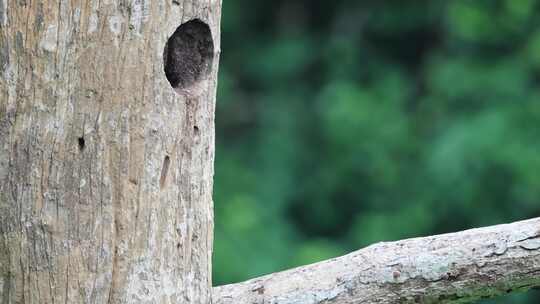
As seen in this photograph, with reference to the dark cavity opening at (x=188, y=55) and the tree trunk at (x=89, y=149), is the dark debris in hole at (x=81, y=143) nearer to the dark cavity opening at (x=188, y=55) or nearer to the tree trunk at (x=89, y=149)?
the tree trunk at (x=89, y=149)

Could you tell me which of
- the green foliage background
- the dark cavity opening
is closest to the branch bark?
the dark cavity opening

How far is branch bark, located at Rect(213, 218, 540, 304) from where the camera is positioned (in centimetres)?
200

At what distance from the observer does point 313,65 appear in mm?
7211

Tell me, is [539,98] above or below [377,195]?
above

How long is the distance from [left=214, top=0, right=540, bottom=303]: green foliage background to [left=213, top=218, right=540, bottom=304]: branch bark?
11.9 feet

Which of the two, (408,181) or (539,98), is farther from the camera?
(408,181)

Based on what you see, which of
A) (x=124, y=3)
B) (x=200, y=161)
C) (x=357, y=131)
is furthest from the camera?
(x=357, y=131)

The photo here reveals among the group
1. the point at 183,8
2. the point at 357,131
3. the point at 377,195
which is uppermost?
the point at 183,8

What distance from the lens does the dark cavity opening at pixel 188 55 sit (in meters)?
2.01

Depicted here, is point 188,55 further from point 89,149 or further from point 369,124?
point 369,124

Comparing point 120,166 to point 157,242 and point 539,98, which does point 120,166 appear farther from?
point 539,98

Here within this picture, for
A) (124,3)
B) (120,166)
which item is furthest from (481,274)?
(124,3)

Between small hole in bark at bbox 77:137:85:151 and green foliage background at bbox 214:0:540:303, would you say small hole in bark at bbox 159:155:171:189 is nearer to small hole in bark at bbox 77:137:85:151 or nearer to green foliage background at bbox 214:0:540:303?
small hole in bark at bbox 77:137:85:151

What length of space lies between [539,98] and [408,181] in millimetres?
1026
